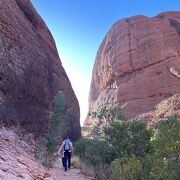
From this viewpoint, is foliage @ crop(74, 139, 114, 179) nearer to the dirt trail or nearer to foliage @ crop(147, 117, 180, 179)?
the dirt trail

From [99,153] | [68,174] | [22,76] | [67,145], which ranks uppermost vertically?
[22,76]

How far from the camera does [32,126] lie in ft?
69.0

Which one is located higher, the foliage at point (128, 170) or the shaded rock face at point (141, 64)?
the shaded rock face at point (141, 64)

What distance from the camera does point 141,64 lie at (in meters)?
56.2

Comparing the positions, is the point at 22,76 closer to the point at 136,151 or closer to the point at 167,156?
the point at 136,151

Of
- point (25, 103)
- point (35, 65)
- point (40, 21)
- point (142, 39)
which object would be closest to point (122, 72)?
point (142, 39)

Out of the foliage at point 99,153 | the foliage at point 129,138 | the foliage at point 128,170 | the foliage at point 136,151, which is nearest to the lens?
the foliage at point 136,151

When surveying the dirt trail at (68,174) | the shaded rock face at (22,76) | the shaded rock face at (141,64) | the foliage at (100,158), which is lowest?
the dirt trail at (68,174)

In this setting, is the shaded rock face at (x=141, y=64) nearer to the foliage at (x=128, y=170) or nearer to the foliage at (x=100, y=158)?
the foliage at (x=100, y=158)

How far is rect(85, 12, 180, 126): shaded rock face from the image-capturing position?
165ft

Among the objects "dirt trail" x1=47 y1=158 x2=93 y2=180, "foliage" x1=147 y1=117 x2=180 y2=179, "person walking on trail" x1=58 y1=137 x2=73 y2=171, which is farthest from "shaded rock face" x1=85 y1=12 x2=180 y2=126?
"foliage" x1=147 y1=117 x2=180 y2=179

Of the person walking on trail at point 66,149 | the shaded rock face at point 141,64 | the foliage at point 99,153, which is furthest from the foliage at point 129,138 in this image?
the shaded rock face at point 141,64

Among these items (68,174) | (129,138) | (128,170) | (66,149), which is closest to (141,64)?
(129,138)

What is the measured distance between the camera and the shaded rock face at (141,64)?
50.4 m
